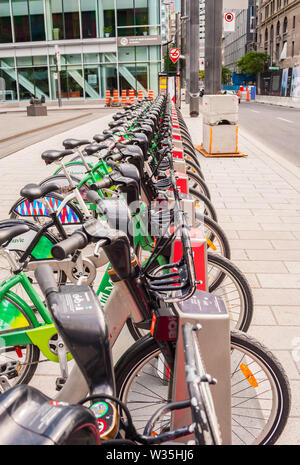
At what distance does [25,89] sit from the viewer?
1644 inches

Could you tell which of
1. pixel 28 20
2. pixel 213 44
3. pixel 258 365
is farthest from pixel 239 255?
pixel 28 20

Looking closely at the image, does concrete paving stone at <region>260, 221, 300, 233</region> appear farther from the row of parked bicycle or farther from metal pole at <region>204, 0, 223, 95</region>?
metal pole at <region>204, 0, 223, 95</region>

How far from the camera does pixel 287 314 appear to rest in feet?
12.8

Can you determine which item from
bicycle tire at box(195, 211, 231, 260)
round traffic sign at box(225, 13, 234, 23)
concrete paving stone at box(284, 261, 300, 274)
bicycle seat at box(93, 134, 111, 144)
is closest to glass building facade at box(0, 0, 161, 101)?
round traffic sign at box(225, 13, 234, 23)

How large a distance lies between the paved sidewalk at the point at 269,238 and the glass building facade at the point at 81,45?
29.5 metres

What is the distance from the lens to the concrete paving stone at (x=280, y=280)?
450 cm

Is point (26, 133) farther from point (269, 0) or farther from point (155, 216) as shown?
point (269, 0)

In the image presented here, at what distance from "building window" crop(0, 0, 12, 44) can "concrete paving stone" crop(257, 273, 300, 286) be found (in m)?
40.7

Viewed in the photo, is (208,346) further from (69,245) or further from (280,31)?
(280,31)

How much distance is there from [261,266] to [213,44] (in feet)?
31.0

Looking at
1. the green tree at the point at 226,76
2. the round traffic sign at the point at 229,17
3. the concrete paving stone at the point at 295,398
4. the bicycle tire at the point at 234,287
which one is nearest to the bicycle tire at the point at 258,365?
the concrete paving stone at the point at 295,398

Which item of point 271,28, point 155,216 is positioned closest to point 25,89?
point 155,216

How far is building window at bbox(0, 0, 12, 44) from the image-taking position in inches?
1551
